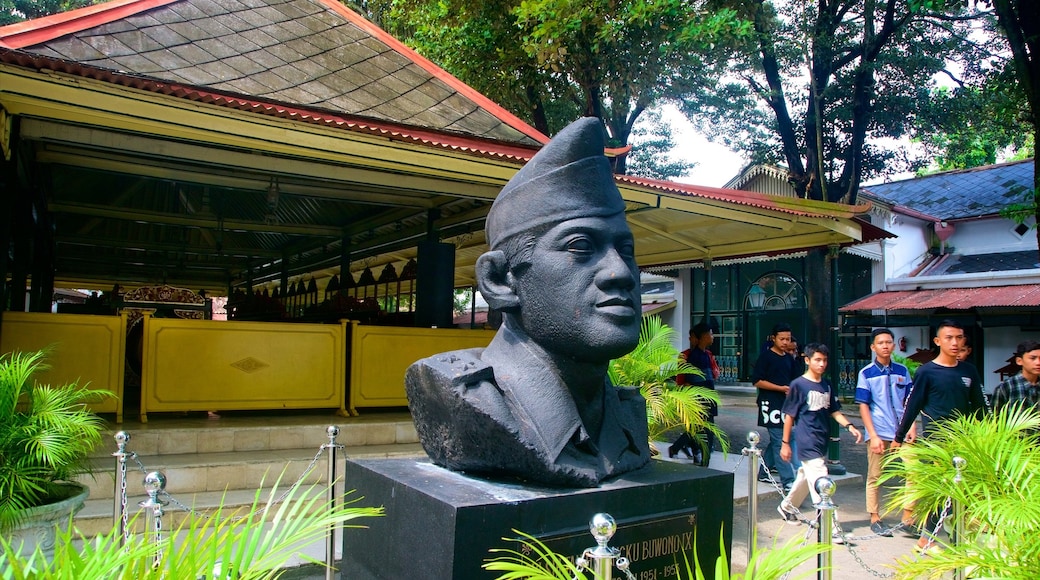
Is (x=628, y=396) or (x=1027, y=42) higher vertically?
(x=1027, y=42)

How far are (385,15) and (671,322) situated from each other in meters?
11.0

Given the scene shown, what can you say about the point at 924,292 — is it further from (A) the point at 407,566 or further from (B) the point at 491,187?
(A) the point at 407,566

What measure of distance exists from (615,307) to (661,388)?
332cm

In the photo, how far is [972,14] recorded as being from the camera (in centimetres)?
1383

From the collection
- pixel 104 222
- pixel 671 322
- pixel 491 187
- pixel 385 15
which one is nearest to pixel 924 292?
pixel 671 322

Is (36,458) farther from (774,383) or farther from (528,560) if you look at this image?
(774,383)

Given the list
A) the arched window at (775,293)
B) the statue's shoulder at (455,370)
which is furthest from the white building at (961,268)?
the statue's shoulder at (455,370)

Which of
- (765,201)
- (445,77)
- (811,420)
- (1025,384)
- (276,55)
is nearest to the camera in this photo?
(1025,384)

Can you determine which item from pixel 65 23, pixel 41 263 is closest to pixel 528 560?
pixel 65 23

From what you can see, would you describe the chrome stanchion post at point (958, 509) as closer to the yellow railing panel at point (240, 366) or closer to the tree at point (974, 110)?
the yellow railing panel at point (240, 366)

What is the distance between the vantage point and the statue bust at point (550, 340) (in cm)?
295

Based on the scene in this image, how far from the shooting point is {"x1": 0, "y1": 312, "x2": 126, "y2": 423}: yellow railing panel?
619 cm

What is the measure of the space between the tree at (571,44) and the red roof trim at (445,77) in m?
1.34

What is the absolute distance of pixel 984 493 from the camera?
11.0 ft
